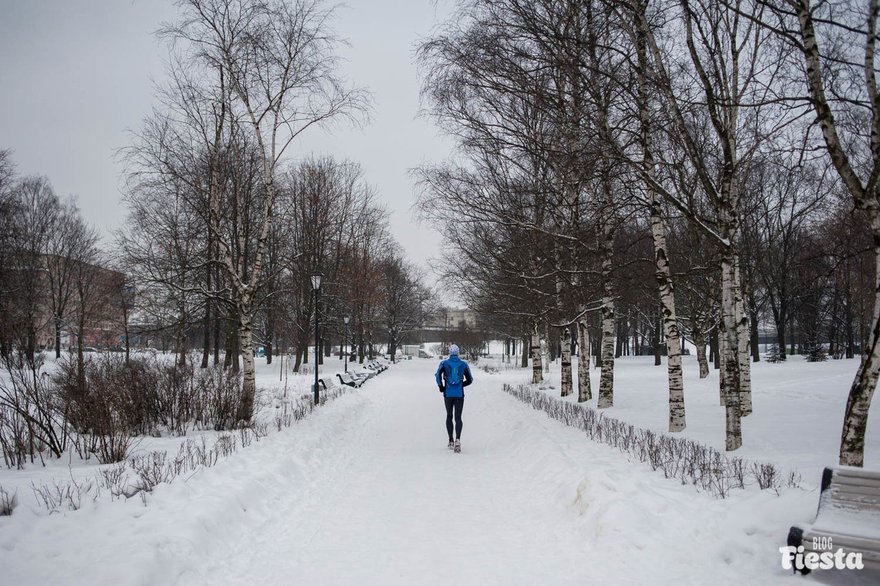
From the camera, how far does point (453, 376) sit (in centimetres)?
932

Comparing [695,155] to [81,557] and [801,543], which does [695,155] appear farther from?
[81,557]

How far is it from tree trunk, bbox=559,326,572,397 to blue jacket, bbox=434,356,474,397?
7.81m

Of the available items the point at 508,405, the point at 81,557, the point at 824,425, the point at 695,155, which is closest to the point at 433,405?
the point at 508,405

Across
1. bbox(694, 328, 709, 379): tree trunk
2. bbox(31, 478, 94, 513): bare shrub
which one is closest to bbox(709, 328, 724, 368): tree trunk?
bbox(694, 328, 709, 379): tree trunk

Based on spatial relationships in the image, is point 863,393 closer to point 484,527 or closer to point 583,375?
point 484,527

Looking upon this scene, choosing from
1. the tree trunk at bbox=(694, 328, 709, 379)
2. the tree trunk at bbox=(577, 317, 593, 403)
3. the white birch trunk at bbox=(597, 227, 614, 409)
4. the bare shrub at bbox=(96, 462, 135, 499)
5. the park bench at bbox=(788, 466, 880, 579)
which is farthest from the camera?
the tree trunk at bbox=(694, 328, 709, 379)

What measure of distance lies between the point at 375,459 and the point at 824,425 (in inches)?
330

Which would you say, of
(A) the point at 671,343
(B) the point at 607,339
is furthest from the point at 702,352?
(A) the point at 671,343

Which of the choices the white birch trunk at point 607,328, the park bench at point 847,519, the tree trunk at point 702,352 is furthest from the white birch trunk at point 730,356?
the tree trunk at point 702,352

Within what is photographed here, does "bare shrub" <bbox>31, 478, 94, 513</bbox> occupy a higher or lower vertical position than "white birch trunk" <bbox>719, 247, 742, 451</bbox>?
lower

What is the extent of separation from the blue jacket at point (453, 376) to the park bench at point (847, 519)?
20.0ft

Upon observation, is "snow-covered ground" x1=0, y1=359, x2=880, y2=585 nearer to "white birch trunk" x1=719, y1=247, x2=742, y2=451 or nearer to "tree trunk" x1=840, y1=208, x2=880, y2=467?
"white birch trunk" x1=719, y1=247, x2=742, y2=451

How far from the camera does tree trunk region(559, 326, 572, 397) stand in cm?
1670

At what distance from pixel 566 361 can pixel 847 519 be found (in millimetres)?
13681
